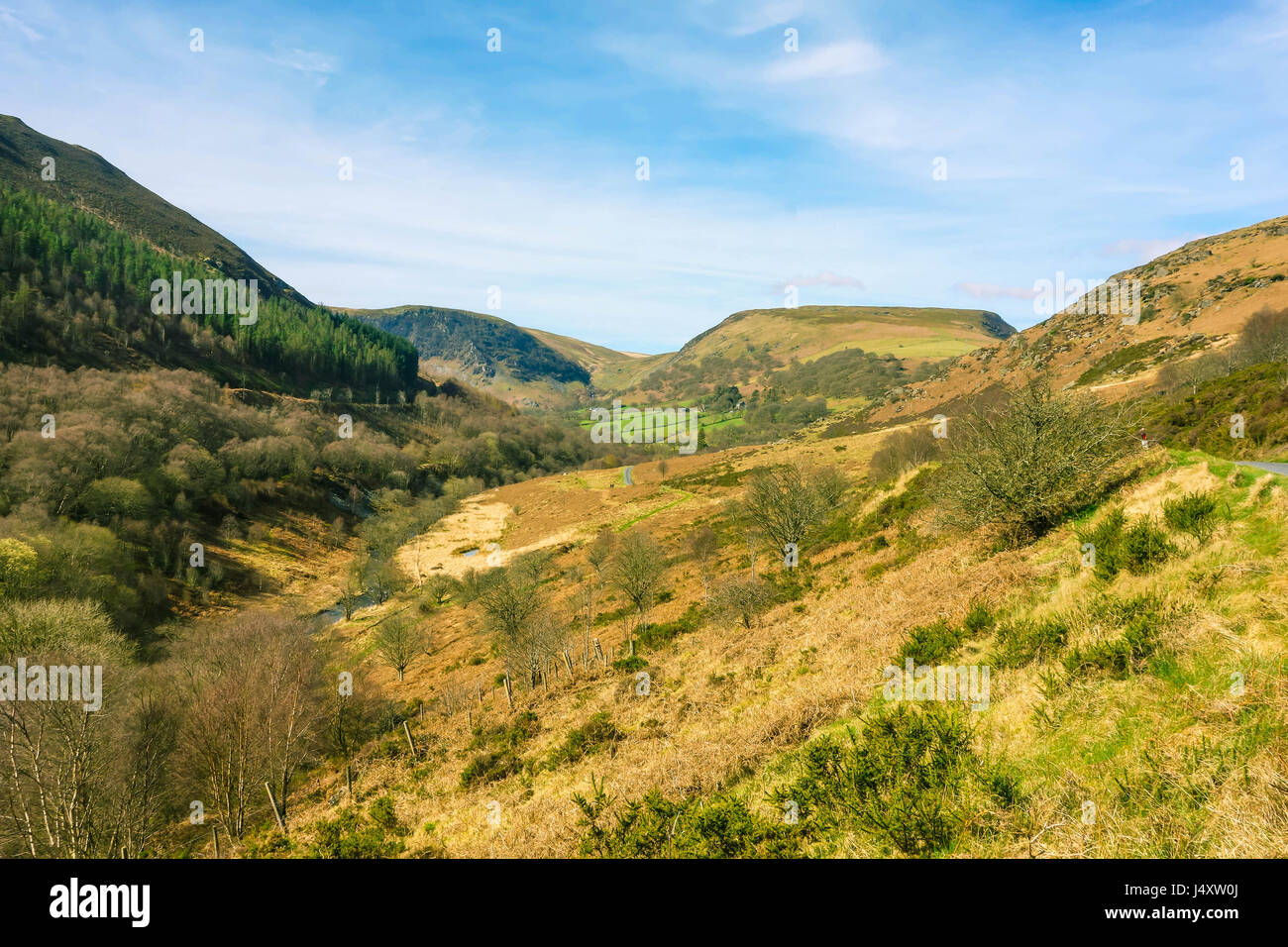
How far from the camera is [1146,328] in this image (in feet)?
369

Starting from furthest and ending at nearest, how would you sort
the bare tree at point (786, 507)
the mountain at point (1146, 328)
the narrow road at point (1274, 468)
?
1. the mountain at point (1146, 328)
2. the bare tree at point (786, 507)
3. the narrow road at point (1274, 468)

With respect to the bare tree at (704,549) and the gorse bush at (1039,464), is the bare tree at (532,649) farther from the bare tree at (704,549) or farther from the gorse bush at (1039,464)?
the gorse bush at (1039,464)

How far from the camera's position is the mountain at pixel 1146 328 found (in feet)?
303

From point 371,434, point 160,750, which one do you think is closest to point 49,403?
point 371,434

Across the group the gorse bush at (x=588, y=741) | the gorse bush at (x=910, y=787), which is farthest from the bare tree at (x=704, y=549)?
the gorse bush at (x=910, y=787)

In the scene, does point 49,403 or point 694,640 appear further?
point 49,403

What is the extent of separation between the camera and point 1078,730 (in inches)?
298

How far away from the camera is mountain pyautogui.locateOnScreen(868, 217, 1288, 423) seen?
92.2 metres

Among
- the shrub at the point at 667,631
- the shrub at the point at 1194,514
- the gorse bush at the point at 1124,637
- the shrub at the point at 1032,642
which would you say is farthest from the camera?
the shrub at the point at 667,631

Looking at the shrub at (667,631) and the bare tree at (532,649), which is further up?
the shrub at (667,631)

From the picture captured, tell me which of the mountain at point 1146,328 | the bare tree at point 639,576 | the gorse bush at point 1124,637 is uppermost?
the mountain at point 1146,328

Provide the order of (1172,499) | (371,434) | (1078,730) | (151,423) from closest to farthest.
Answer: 1. (1078,730)
2. (1172,499)
3. (151,423)
4. (371,434)
